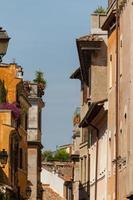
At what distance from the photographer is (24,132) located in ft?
250

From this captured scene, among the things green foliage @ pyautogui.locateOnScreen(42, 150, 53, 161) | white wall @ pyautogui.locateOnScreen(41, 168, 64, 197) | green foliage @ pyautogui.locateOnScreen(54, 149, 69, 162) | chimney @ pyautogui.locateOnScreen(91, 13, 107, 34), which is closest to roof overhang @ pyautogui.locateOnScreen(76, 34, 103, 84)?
chimney @ pyautogui.locateOnScreen(91, 13, 107, 34)

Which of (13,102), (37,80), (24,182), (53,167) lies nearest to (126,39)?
(13,102)

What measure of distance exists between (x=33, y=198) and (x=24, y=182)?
1579 centimetres

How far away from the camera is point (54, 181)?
129 m

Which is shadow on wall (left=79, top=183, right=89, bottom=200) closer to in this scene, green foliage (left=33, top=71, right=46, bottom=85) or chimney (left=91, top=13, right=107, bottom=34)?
chimney (left=91, top=13, right=107, bottom=34)

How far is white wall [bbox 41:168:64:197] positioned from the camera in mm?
125875

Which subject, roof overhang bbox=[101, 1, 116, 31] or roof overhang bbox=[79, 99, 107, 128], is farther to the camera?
roof overhang bbox=[79, 99, 107, 128]

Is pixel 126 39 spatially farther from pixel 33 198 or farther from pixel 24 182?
pixel 33 198

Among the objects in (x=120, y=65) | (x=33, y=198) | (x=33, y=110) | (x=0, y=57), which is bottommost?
(x=33, y=198)

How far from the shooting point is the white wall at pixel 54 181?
126m

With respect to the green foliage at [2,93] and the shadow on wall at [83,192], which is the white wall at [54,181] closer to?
the green foliage at [2,93]

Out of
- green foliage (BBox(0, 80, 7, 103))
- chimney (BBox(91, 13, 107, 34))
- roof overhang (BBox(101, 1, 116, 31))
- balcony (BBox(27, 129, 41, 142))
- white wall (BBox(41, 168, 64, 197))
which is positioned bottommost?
white wall (BBox(41, 168, 64, 197))

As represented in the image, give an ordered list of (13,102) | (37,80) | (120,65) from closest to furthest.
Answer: (120,65) < (13,102) < (37,80)

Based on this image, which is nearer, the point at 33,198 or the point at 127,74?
the point at 127,74
